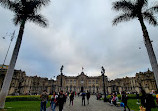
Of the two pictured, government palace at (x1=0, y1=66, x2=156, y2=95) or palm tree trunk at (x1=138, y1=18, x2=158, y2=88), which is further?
government palace at (x1=0, y1=66, x2=156, y2=95)

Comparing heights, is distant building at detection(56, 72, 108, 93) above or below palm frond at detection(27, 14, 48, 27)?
below

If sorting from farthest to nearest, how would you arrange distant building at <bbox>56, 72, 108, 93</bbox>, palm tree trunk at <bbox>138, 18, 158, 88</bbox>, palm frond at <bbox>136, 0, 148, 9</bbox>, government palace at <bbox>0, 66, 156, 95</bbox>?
1. distant building at <bbox>56, 72, 108, 93</bbox>
2. government palace at <bbox>0, 66, 156, 95</bbox>
3. palm frond at <bbox>136, 0, 148, 9</bbox>
4. palm tree trunk at <bbox>138, 18, 158, 88</bbox>

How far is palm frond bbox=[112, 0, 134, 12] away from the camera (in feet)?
32.5

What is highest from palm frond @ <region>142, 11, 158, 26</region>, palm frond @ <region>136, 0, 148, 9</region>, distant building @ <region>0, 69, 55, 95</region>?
palm frond @ <region>136, 0, 148, 9</region>

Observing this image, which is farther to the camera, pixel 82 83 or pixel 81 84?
pixel 82 83

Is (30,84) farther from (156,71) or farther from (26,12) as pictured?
(156,71)

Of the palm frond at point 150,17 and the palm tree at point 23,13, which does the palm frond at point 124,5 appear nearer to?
the palm frond at point 150,17

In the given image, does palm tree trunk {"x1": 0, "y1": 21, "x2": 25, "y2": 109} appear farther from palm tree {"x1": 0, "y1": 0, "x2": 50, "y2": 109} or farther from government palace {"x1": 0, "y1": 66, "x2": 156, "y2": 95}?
government palace {"x1": 0, "y1": 66, "x2": 156, "y2": 95}

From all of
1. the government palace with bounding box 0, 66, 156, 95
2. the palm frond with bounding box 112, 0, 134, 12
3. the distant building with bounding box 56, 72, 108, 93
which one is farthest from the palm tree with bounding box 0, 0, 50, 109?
the distant building with bounding box 56, 72, 108, 93

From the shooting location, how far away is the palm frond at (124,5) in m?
9.91

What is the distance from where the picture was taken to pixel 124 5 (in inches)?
399

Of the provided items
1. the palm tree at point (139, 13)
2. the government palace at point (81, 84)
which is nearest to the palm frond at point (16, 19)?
the palm tree at point (139, 13)

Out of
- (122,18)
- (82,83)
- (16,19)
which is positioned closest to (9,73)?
(16,19)

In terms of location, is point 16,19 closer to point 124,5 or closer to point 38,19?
point 38,19
